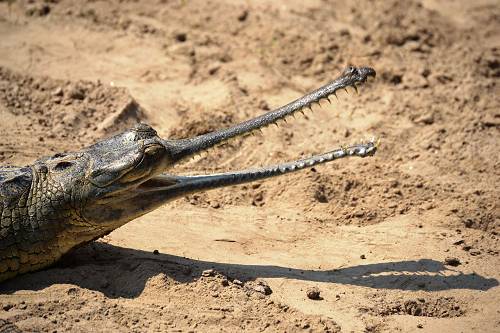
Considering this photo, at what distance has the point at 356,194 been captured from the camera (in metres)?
6.17

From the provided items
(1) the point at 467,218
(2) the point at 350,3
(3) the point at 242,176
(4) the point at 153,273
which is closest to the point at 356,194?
(1) the point at 467,218

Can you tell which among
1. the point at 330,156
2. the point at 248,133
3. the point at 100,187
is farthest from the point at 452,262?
the point at 100,187

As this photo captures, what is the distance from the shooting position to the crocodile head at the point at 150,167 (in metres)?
4.83

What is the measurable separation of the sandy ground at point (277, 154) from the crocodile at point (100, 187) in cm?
23

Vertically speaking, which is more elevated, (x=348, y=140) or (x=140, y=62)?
(x=140, y=62)

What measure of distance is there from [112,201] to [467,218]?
2850 mm

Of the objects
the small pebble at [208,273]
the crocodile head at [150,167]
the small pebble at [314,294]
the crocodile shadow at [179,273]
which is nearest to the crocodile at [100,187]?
the crocodile head at [150,167]

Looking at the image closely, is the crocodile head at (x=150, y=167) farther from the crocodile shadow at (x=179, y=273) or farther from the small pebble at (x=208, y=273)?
the small pebble at (x=208, y=273)

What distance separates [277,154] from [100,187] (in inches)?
87.9

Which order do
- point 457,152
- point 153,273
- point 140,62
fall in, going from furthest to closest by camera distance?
point 140,62 < point 457,152 < point 153,273

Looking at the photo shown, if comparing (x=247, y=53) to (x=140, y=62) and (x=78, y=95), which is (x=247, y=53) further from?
(x=78, y=95)

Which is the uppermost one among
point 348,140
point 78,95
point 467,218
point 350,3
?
point 350,3

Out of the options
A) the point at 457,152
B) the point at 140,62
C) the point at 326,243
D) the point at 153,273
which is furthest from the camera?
the point at 140,62

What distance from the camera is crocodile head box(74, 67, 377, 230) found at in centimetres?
483
